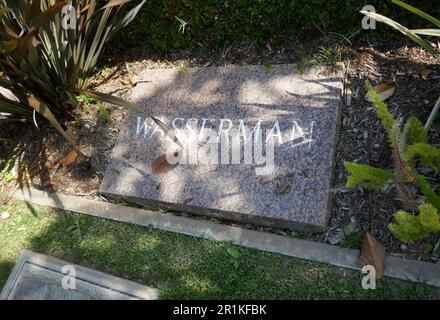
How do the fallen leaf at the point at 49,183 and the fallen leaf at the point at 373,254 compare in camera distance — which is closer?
the fallen leaf at the point at 373,254

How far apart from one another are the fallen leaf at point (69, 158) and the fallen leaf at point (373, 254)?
1.87 metres

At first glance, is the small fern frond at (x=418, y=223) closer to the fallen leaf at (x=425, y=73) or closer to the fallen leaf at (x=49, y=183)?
the fallen leaf at (x=425, y=73)

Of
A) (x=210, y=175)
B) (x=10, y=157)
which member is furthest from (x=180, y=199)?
(x=10, y=157)

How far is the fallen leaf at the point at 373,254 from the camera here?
176 centimetres

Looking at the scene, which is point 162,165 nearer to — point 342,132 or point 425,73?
point 342,132

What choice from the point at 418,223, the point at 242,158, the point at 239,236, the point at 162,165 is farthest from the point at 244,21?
the point at 418,223

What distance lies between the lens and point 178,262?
2049mm

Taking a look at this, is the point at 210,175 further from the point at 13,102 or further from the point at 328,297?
the point at 13,102

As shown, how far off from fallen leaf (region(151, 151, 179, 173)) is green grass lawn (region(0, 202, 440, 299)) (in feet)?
1.18

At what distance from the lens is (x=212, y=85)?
2.57 meters

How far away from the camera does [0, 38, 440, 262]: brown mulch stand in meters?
1.94

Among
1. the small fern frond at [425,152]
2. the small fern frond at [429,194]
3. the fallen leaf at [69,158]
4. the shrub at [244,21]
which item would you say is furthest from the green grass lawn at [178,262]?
the shrub at [244,21]

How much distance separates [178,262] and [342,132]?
115 centimetres

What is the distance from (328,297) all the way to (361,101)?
1123mm
